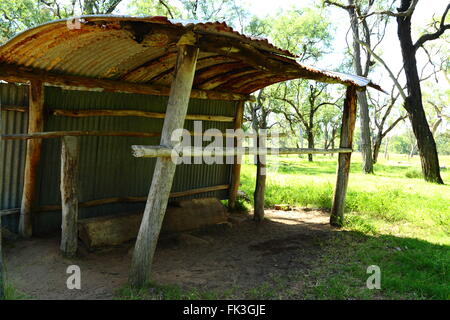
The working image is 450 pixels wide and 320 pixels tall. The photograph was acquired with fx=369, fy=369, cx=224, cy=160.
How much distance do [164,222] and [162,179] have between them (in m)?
2.53

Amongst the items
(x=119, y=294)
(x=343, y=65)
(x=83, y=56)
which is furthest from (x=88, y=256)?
(x=343, y=65)

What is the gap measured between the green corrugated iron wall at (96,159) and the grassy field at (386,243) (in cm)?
358

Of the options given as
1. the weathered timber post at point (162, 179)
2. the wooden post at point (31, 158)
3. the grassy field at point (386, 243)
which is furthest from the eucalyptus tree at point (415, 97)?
the wooden post at point (31, 158)

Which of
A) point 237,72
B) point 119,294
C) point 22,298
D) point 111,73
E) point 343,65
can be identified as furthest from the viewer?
point 343,65

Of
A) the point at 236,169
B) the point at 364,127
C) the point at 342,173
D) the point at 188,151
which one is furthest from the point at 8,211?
the point at 364,127

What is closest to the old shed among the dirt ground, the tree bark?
the dirt ground

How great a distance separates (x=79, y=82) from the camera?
18.5 ft

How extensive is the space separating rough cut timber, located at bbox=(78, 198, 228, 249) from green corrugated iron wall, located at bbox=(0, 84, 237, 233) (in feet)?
1.76

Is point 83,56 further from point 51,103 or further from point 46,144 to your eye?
point 46,144

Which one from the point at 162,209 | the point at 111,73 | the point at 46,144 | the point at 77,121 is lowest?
the point at 162,209

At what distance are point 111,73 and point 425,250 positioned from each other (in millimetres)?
6033

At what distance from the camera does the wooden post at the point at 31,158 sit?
17.4ft

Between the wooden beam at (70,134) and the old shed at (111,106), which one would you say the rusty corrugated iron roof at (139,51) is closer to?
the old shed at (111,106)

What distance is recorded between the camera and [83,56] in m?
5.25
